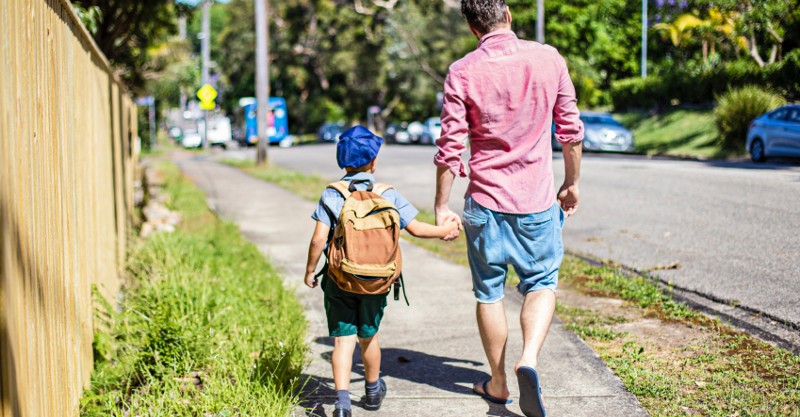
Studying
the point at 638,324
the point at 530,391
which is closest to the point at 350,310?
the point at 530,391

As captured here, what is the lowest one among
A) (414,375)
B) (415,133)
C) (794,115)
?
(414,375)

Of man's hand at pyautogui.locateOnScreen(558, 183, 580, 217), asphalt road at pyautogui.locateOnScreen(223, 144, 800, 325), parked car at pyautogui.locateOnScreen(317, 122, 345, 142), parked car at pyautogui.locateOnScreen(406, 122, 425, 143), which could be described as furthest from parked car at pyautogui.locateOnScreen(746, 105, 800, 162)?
parked car at pyautogui.locateOnScreen(317, 122, 345, 142)

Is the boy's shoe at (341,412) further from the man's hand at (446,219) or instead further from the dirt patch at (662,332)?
the dirt patch at (662,332)

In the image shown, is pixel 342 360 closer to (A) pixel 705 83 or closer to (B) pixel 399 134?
(A) pixel 705 83

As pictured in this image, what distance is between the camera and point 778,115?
19109 mm

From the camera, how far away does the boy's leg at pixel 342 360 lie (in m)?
4.18

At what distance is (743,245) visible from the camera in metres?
8.38

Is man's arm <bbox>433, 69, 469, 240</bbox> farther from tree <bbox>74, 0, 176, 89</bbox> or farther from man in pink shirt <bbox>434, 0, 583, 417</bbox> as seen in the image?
tree <bbox>74, 0, 176, 89</bbox>

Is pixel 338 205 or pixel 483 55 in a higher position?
pixel 483 55

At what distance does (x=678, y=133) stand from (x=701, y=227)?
21306 millimetres

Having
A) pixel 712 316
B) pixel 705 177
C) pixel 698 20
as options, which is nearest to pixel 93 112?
pixel 712 316

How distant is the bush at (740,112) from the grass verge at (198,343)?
65.3 feet

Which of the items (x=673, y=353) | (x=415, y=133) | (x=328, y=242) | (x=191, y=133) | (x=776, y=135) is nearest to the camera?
(x=328, y=242)

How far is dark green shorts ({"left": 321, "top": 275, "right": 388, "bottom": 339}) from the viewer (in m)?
4.17
